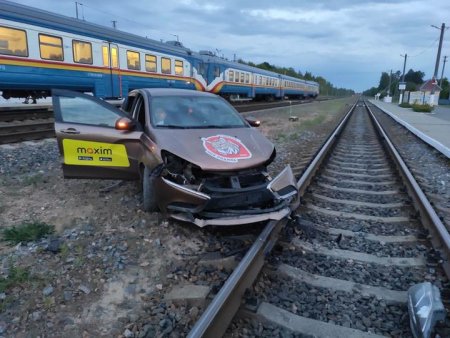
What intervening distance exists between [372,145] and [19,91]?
1230 cm

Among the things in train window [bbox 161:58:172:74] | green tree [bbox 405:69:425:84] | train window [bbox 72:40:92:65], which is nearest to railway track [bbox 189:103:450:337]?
train window [bbox 72:40:92:65]

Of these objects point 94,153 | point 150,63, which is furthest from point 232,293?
point 150,63

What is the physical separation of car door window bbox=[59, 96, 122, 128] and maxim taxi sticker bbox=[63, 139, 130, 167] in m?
0.30

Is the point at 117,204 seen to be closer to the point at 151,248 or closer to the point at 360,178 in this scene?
the point at 151,248

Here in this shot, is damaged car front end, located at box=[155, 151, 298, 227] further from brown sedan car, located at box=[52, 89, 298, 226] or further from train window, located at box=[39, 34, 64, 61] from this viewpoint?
train window, located at box=[39, 34, 64, 61]

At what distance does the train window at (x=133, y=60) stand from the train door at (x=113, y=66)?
748 millimetres

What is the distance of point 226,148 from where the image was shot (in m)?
4.59

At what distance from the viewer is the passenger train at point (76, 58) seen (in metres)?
11.9

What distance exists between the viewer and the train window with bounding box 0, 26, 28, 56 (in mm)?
11496

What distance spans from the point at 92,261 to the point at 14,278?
2.29 ft

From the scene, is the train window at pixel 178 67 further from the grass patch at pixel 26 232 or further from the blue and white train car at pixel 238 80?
the grass patch at pixel 26 232

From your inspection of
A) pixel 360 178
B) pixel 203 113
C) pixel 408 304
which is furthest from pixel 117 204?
pixel 360 178

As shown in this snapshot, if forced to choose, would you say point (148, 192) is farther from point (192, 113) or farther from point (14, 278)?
point (14, 278)

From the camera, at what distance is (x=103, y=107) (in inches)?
210
